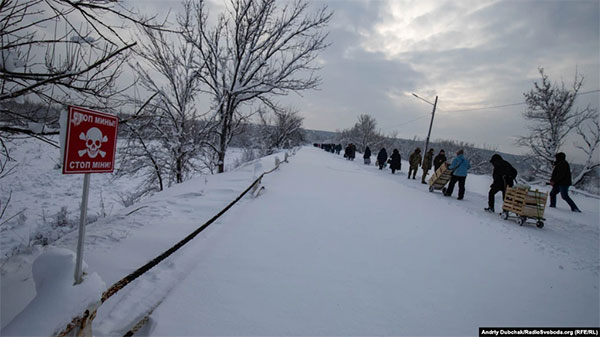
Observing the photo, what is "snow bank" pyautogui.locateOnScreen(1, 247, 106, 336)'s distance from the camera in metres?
1.50

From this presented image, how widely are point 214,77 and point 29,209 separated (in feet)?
40.1

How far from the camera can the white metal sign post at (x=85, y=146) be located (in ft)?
5.84

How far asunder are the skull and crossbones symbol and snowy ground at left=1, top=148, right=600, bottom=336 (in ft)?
4.64

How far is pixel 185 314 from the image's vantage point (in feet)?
7.63

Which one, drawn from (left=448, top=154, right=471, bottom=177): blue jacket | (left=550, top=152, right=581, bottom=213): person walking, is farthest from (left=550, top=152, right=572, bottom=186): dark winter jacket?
(left=448, top=154, right=471, bottom=177): blue jacket

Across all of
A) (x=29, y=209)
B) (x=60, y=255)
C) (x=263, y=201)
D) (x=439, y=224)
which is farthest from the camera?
(x=29, y=209)

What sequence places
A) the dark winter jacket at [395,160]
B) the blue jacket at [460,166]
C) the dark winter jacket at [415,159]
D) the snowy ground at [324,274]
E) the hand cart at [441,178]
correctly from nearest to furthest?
1. the snowy ground at [324,274]
2. the blue jacket at [460,166]
3. the hand cart at [441,178]
4. the dark winter jacket at [415,159]
5. the dark winter jacket at [395,160]

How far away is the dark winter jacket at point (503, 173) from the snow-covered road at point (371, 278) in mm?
2121

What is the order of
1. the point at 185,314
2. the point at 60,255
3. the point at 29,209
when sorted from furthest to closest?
the point at 29,209 < the point at 185,314 < the point at 60,255

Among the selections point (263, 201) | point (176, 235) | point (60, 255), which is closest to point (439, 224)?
point (263, 201)

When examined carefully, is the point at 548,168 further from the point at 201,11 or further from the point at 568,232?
the point at 201,11

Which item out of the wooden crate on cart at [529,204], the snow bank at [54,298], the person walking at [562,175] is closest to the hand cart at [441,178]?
the wooden crate on cart at [529,204]

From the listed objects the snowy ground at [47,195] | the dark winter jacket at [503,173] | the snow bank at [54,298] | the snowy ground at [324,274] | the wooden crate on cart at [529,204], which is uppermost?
the dark winter jacket at [503,173]

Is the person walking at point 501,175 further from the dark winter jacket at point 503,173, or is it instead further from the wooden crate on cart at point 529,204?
the wooden crate on cart at point 529,204
